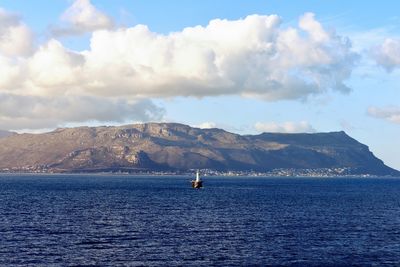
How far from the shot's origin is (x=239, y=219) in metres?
147

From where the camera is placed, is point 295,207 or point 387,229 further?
point 295,207

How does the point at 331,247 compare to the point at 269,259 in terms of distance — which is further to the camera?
the point at 331,247

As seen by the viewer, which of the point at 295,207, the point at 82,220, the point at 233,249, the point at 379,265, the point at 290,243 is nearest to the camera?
the point at 379,265

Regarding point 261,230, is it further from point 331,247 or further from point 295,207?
point 295,207

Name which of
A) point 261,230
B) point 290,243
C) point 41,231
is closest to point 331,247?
point 290,243

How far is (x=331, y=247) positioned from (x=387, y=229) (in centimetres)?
3339

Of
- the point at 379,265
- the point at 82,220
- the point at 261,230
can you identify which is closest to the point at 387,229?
the point at 261,230

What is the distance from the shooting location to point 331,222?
143125 millimetres

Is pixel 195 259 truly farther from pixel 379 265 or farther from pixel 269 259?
pixel 379 265

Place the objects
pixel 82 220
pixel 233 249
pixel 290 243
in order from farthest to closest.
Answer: pixel 82 220 → pixel 290 243 → pixel 233 249

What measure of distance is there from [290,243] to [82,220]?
178 feet

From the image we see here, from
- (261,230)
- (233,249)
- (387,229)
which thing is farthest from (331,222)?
(233,249)

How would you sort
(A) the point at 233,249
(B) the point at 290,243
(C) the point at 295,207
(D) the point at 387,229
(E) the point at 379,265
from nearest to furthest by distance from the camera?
1. (E) the point at 379,265
2. (A) the point at 233,249
3. (B) the point at 290,243
4. (D) the point at 387,229
5. (C) the point at 295,207

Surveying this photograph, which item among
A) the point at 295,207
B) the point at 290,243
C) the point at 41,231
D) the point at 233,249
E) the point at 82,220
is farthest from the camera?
the point at 295,207
